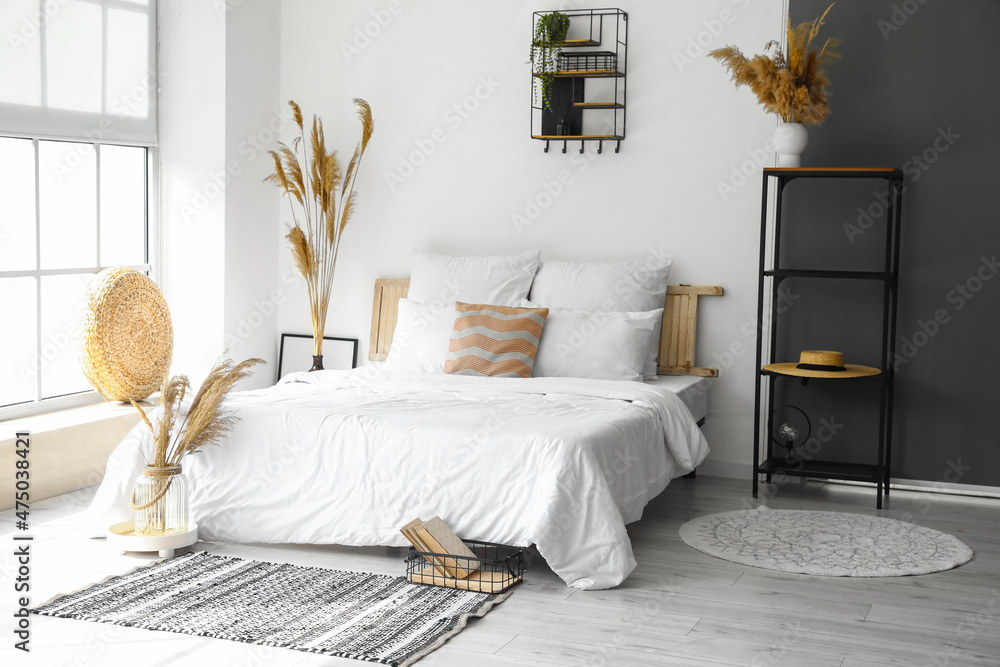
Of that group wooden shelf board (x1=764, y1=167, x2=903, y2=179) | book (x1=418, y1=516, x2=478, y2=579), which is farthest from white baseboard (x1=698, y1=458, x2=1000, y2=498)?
book (x1=418, y1=516, x2=478, y2=579)

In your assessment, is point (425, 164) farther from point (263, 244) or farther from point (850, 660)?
point (850, 660)

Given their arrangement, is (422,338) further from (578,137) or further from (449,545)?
(449,545)

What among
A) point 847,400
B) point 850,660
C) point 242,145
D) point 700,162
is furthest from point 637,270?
point 850,660

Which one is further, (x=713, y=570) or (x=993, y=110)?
(x=993, y=110)

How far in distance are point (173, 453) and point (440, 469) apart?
102cm

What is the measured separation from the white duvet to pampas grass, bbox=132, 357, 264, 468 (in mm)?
122

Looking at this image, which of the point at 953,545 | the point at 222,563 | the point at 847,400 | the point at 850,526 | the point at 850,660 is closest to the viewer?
the point at 850,660

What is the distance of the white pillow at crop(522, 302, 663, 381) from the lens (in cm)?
486

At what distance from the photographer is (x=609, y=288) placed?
5195 millimetres

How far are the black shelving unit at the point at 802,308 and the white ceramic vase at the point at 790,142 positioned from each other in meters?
0.09

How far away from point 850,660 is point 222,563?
2.16 meters

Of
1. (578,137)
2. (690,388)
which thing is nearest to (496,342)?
(690,388)

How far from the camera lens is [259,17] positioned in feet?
19.2

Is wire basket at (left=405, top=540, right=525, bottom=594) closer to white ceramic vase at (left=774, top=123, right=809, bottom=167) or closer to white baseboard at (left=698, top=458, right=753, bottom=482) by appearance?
white baseboard at (left=698, top=458, right=753, bottom=482)
